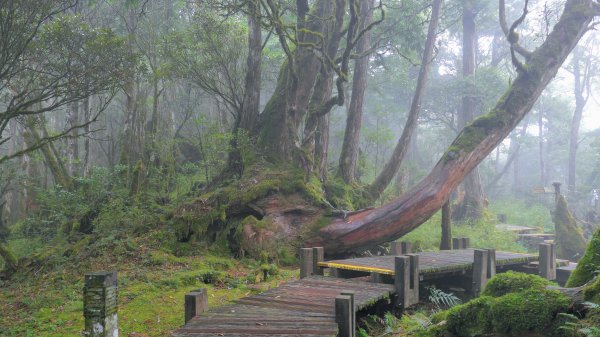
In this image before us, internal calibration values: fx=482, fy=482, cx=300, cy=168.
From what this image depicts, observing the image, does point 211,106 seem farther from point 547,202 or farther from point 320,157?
point 547,202

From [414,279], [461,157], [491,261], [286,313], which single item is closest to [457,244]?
[461,157]

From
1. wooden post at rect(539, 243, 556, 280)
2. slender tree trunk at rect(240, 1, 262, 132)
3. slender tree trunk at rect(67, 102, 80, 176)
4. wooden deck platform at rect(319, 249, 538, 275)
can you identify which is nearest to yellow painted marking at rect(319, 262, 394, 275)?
wooden deck platform at rect(319, 249, 538, 275)

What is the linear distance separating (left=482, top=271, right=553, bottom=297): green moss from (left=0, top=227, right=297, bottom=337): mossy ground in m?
4.68

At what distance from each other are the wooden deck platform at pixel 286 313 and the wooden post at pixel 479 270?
2.28 m

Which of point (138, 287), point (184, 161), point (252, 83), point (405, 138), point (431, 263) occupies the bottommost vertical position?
point (138, 287)

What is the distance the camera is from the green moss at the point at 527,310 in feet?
13.0

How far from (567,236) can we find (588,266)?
13.8 metres

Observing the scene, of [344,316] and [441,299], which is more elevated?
[344,316]

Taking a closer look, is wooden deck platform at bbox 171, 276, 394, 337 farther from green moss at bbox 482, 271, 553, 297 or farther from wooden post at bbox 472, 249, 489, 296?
wooden post at bbox 472, 249, 489, 296

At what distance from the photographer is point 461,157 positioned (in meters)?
13.2

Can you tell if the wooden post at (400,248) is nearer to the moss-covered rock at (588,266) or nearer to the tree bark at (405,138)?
the tree bark at (405,138)

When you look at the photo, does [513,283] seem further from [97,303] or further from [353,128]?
[353,128]

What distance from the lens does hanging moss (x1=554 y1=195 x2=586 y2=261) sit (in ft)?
54.8

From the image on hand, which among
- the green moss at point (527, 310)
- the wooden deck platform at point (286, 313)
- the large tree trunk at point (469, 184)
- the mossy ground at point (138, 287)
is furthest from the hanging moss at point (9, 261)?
the large tree trunk at point (469, 184)
